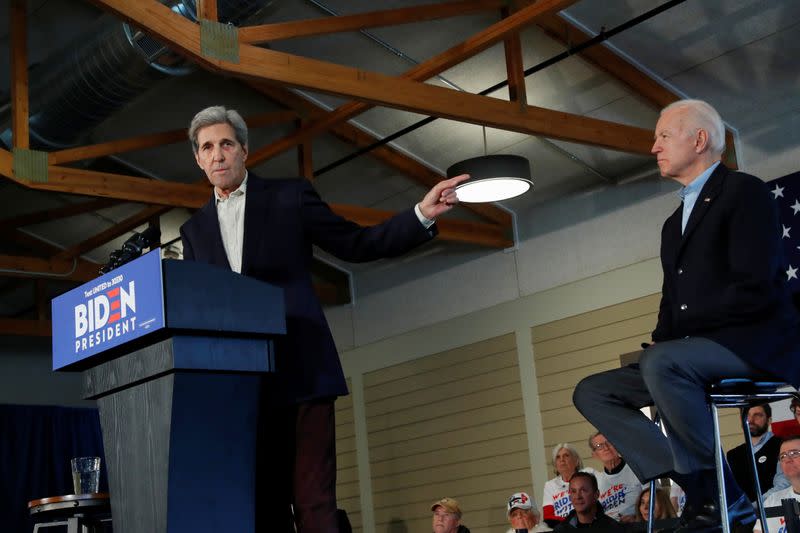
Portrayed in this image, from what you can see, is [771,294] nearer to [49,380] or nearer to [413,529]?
[413,529]

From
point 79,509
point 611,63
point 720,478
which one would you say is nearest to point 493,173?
point 611,63

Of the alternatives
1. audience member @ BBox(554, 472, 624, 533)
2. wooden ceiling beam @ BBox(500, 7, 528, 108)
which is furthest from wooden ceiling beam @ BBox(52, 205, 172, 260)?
audience member @ BBox(554, 472, 624, 533)

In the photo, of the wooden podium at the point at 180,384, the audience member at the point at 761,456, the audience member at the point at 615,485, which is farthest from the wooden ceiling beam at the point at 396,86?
the wooden podium at the point at 180,384

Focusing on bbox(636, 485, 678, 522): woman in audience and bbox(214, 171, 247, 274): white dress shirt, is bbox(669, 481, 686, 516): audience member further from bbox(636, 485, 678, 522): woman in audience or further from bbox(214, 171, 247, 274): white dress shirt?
bbox(214, 171, 247, 274): white dress shirt

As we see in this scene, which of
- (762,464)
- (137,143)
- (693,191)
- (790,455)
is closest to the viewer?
(693,191)

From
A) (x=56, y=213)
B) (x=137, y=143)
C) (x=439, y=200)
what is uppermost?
(x=56, y=213)

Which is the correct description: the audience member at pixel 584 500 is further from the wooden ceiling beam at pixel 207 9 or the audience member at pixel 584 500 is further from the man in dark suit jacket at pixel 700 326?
the man in dark suit jacket at pixel 700 326

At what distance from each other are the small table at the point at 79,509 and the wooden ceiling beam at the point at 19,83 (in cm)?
232

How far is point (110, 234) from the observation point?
35.1 ft

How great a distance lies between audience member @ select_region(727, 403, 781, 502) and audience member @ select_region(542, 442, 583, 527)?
1425 mm

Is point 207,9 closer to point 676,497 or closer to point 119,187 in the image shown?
point 119,187

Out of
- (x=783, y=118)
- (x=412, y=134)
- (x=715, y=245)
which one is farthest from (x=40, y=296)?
(x=715, y=245)

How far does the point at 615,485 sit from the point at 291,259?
5231 millimetres

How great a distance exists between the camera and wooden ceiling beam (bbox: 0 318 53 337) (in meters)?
11.4
